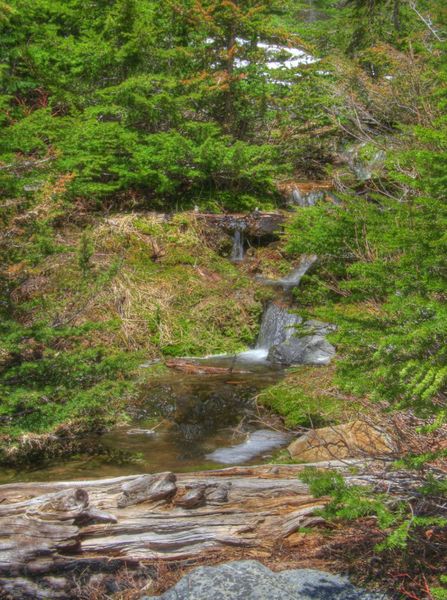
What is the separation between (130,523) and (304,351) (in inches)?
227

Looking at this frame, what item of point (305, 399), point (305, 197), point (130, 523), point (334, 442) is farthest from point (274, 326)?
point (130, 523)

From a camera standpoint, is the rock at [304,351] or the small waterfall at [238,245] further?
the small waterfall at [238,245]

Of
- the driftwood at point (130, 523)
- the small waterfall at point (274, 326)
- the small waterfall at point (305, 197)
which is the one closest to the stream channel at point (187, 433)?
the small waterfall at point (274, 326)

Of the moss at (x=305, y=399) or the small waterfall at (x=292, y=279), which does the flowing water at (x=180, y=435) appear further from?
the small waterfall at (x=292, y=279)

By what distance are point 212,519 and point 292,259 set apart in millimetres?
8954

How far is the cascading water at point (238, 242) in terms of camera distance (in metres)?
13.2

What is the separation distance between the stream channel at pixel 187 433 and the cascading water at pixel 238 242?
350 centimetres

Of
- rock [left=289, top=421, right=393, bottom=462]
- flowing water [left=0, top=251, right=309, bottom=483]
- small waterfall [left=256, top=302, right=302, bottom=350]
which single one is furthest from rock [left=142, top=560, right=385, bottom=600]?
small waterfall [left=256, top=302, right=302, bottom=350]

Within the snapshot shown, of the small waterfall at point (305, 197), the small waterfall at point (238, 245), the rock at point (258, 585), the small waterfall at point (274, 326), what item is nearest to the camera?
the rock at point (258, 585)

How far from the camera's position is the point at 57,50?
46.6ft

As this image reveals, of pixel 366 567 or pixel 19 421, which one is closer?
pixel 366 567

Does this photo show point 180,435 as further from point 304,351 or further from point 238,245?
point 238,245

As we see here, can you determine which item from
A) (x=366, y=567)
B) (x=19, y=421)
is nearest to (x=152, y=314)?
(x=19, y=421)

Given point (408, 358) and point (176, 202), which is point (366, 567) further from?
point (176, 202)
